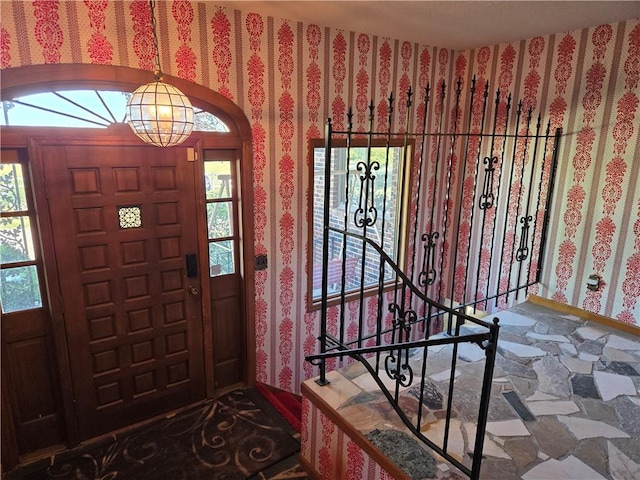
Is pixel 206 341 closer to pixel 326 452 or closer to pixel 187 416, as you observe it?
pixel 187 416

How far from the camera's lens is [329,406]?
2230mm

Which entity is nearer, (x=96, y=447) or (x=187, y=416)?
(x=96, y=447)

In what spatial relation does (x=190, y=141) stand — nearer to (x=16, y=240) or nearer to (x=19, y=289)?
(x=16, y=240)

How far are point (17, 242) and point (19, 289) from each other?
0.30 m

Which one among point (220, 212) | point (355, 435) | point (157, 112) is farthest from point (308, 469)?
point (157, 112)

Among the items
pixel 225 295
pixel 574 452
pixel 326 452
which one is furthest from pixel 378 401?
pixel 225 295

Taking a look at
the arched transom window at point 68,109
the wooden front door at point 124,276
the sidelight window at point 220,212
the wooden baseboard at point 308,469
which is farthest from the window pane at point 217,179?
the wooden baseboard at point 308,469

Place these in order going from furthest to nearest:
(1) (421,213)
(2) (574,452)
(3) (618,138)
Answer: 1. (1) (421,213)
2. (3) (618,138)
3. (2) (574,452)

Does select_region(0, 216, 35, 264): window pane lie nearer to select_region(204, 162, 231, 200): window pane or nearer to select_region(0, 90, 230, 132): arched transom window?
select_region(0, 90, 230, 132): arched transom window

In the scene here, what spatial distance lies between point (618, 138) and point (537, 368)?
71.1 inches

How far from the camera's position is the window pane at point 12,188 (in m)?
2.38

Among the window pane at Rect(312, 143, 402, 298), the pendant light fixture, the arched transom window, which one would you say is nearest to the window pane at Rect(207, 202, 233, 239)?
the window pane at Rect(312, 143, 402, 298)

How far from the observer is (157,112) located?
6.51ft

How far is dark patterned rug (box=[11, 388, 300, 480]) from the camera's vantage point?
2.62m
